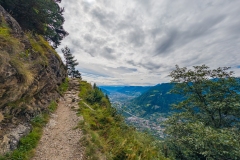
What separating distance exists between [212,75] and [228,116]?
498 centimetres

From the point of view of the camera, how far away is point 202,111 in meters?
16.3

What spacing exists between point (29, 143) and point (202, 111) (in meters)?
18.3

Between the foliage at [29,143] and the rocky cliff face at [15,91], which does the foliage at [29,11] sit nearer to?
the rocky cliff face at [15,91]

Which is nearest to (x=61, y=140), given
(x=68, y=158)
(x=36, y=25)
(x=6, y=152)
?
(x=68, y=158)

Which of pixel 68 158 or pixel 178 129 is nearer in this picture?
pixel 68 158

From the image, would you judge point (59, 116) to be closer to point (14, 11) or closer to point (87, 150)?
point (87, 150)

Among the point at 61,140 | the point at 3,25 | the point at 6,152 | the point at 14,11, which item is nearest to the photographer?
the point at 6,152

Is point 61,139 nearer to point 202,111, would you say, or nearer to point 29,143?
point 29,143

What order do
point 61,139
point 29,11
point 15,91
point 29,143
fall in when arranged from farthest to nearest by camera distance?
point 29,11 < point 61,139 < point 15,91 < point 29,143

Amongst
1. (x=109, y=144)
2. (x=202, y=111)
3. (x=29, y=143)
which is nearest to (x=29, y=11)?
(x=29, y=143)

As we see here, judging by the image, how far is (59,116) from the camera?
38.4 feet

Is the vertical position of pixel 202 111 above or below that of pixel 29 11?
below

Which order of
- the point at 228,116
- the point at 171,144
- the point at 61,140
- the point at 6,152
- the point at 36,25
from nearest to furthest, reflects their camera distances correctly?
the point at 6,152
the point at 61,140
the point at 171,144
the point at 228,116
the point at 36,25

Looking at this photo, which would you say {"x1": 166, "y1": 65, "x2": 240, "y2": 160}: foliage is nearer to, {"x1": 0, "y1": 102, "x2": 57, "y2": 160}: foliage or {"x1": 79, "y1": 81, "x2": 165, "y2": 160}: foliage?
{"x1": 79, "y1": 81, "x2": 165, "y2": 160}: foliage
